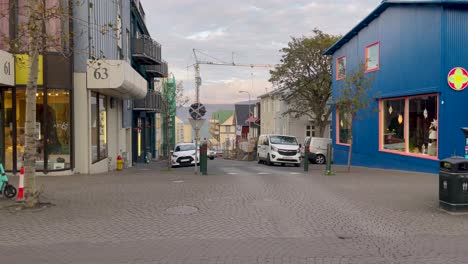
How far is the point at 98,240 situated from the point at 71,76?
390 inches

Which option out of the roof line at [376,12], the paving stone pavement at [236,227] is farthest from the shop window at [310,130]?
the paving stone pavement at [236,227]

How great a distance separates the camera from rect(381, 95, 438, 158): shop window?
1650 cm

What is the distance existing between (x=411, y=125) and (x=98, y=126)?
12.2 meters

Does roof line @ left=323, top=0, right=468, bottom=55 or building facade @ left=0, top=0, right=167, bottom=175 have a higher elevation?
roof line @ left=323, top=0, right=468, bottom=55

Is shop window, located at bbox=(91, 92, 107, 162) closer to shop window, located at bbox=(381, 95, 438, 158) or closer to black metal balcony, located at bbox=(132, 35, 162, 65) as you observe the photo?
black metal balcony, located at bbox=(132, 35, 162, 65)

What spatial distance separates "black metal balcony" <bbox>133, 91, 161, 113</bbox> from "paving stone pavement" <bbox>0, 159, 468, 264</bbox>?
18.1m

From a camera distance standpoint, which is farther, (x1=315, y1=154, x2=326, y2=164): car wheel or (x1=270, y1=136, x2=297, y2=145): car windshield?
(x1=315, y1=154, x2=326, y2=164): car wheel

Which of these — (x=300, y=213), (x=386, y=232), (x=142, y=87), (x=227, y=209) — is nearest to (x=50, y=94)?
(x=142, y=87)

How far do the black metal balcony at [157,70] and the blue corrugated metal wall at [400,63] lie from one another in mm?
16990

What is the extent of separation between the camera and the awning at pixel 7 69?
13812 millimetres

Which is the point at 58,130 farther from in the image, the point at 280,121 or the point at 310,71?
the point at 280,121

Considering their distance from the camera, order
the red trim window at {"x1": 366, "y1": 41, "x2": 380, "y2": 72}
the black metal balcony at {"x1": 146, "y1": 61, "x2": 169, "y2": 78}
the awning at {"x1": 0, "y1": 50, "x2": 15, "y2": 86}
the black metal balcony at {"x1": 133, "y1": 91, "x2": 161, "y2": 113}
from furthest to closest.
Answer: the black metal balcony at {"x1": 146, "y1": 61, "x2": 169, "y2": 78}, the black metal balcony at {"x1": 133, "y1": 91, "x2": 161, "y2": 113}, the red trim window at {"x1": 366, "y1": 41, "x2": 380, "y2": 72}, the awning at {"x1": 0, "y1": 50, "x2": 15, "y2": 86}

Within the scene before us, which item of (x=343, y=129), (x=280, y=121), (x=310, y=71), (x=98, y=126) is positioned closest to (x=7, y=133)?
(x=98, y=126)

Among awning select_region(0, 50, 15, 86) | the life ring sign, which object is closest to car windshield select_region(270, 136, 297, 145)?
the life ring sign
